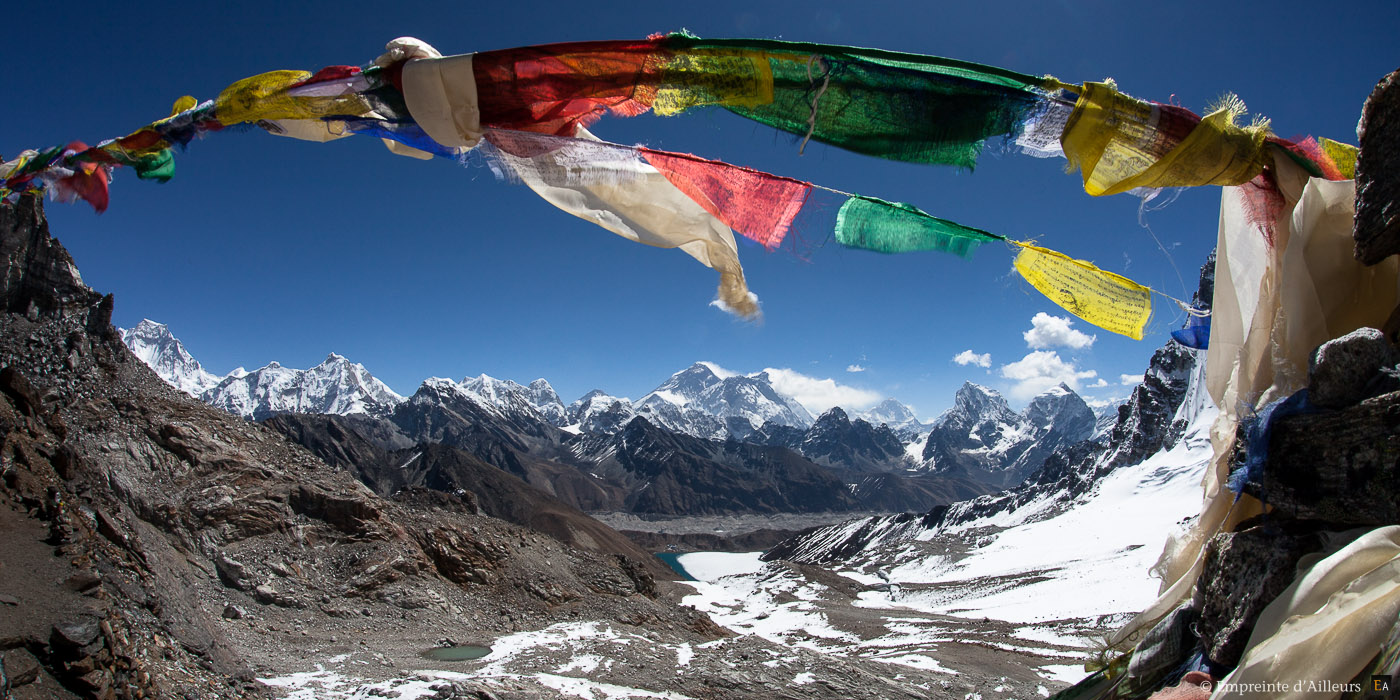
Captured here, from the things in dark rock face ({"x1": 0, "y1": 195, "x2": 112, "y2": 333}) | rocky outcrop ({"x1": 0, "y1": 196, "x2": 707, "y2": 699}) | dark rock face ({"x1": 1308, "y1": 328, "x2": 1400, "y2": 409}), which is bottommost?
rocky outcrop ({"x1": 0, "y1": 196, "x2": 707, "y2": 699})

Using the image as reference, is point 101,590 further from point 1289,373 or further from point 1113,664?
point 1289,373

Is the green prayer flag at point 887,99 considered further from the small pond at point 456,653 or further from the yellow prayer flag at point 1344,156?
the small pond at point 456,653

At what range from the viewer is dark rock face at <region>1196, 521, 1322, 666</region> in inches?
113

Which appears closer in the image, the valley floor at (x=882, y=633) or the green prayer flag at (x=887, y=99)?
the green prayer flag at (x=887, y=99)

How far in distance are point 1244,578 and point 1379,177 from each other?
7.02 ft

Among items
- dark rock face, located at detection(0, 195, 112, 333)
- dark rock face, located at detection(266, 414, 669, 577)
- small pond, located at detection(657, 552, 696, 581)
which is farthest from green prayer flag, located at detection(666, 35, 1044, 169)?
small pond, located at detection(657, 552, 696, 581)

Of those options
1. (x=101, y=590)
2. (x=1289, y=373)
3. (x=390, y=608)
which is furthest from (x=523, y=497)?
(x=1289, y=373)

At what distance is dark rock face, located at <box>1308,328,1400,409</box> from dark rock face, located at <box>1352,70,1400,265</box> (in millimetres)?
515

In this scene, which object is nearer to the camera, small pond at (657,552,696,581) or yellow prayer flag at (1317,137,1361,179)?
yellow prayer flag at (1317,137,1361,179)

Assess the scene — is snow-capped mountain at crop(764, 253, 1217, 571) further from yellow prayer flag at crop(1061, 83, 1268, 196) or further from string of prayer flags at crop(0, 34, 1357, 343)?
string of prayer flags at crop(0, 34, 1357, 343)

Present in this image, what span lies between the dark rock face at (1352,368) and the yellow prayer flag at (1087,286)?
1.03m

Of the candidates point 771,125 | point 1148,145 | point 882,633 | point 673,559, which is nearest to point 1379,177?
point 1148,145

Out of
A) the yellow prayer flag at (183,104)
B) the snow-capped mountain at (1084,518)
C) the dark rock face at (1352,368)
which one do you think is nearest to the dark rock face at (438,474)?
the snow-capped mountain at (1084,518)

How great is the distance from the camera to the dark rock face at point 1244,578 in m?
2.86
